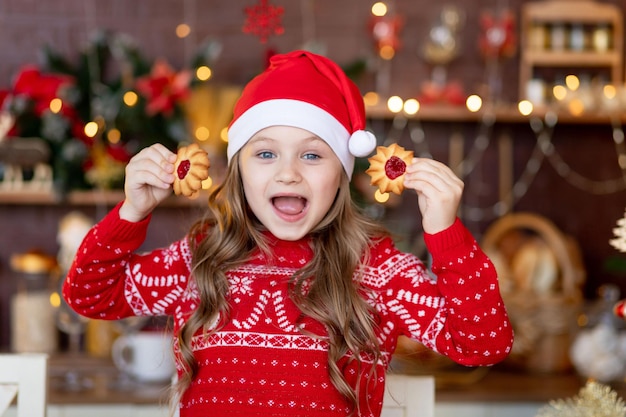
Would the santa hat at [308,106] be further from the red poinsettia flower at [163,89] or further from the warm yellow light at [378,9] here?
the warm yellow light at [378,9]

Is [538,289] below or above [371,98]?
below

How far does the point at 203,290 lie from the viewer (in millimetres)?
1247

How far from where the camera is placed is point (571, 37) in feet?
8.58

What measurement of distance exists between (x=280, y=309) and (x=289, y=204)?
0.16 m

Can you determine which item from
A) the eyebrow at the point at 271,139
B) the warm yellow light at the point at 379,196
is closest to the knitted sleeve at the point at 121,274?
the eyebrow at the point at 271,139

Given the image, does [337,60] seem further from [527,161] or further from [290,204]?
[290,204]

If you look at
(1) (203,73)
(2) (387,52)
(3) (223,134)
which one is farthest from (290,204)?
(2) (387,52)

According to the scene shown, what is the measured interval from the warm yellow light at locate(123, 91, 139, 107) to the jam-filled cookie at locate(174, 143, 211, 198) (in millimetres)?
1179

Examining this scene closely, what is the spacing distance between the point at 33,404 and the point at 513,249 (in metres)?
1.62

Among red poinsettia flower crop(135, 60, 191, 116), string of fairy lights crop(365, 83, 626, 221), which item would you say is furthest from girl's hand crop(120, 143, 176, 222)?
string of fairy lights crop(365, 83, 626, 221)

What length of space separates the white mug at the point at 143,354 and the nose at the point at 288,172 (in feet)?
3.30

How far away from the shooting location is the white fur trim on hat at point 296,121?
1.24m

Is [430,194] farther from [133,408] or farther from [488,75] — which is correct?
[488,75]

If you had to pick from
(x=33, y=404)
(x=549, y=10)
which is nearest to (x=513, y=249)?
(x=549, y=10)
